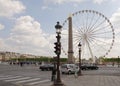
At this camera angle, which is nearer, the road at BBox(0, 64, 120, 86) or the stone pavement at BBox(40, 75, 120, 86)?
the stone pavement at BBox(40, 75, 120, 86)

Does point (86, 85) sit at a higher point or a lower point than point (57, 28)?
lower

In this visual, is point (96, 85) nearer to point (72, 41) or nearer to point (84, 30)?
point (84, 30)

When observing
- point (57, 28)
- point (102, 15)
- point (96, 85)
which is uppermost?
point (102, 15)

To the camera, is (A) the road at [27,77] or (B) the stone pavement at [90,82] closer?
(B) the stone pavement at [90,82]

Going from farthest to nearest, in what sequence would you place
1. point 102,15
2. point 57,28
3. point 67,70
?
1. point 102,15
2. point 67,70
3. point 57,28

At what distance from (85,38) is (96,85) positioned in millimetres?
44215

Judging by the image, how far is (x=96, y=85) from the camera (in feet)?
85.4

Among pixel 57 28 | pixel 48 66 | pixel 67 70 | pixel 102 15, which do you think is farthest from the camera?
pixel 102 15

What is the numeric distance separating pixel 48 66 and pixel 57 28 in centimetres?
4416

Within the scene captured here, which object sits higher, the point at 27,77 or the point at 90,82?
the point at 27,77

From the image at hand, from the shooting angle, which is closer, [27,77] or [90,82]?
[90,82]

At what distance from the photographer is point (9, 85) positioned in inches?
1001

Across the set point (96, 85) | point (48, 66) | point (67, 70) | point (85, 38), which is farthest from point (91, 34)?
point (96, 85)

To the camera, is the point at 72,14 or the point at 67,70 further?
the point at 72,14
